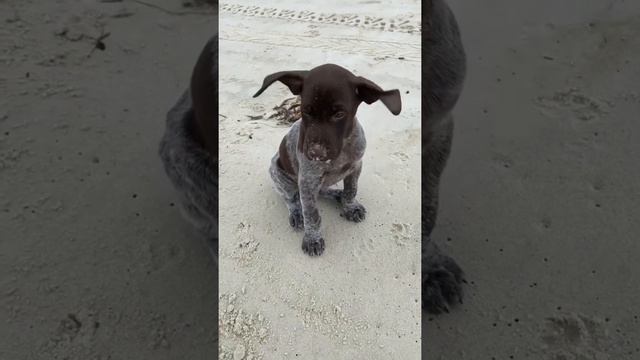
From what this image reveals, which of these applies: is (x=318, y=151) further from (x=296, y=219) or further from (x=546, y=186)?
(x=546, y=186)

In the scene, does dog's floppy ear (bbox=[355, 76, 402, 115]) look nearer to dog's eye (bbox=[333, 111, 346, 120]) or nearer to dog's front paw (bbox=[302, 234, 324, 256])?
dog's eye (bbox=[333, 111, 346, 120])

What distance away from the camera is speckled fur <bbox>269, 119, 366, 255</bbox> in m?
1.52

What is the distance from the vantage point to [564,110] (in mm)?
2146

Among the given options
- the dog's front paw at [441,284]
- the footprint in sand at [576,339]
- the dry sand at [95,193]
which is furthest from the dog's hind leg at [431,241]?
the dry sand at [95,193]

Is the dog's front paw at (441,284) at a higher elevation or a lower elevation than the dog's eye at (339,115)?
lower

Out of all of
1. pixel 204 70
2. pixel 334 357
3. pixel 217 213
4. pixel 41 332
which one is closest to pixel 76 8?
pixel 204 70

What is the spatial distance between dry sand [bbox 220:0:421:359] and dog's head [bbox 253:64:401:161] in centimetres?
41

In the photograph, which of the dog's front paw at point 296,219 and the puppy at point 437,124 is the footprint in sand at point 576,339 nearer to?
the puppy at point 437,124

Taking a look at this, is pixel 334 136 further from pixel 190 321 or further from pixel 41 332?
pixel 41 332

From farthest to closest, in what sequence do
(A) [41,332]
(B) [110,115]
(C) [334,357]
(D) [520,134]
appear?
(D) [520,134]
(B) [110,115]
(A) [41,332]
(C) [334,357]

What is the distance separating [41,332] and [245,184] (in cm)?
77

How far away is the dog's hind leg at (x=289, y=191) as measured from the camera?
5.54 ft

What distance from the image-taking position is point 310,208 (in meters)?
1.62

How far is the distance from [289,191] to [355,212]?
0.21 metres
